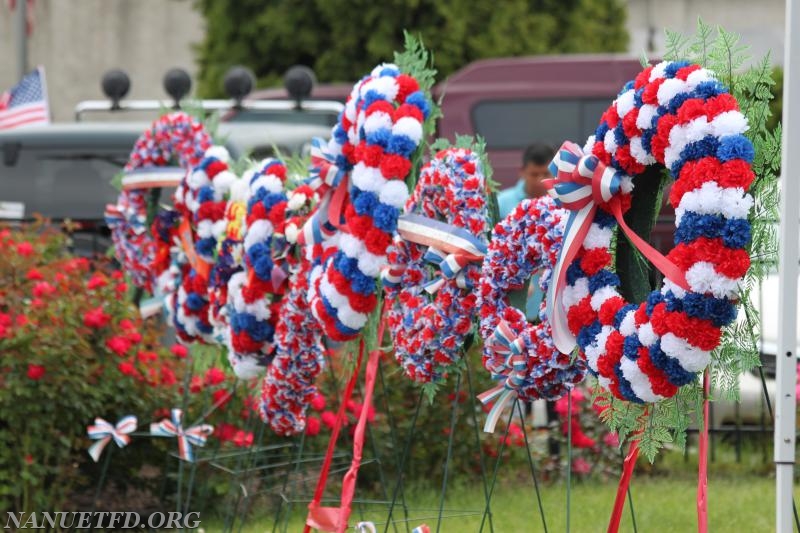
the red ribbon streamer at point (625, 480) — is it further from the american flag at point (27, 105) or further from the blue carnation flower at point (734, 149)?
the american flag at point (27, 105)

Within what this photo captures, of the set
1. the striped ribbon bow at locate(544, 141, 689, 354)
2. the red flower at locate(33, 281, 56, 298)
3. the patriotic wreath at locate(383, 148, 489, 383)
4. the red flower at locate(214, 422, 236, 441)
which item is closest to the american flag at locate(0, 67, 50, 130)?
the red flower at locate(33, 281, 56, 298)

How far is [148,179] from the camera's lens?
21.2 ft

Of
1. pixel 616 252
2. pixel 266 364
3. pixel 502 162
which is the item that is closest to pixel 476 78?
pixel 502 162

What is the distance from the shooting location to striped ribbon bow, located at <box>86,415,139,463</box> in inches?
240

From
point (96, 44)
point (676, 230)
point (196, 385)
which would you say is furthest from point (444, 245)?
point (96, 44)

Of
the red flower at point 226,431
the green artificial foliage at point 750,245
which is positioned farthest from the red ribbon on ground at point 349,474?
the red flower at point 226,431

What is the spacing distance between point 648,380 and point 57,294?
3719 millimetres

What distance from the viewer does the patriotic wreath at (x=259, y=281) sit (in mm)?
5344

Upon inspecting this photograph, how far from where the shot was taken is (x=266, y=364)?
5.45 meters

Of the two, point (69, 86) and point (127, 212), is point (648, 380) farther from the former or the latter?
point (69, 86)

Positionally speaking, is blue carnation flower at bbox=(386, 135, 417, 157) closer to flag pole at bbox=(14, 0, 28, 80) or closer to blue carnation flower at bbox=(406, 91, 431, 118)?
blue carnation flower at bbox=(406, 91, 431, 118)

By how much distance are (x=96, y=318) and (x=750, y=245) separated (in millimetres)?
3644

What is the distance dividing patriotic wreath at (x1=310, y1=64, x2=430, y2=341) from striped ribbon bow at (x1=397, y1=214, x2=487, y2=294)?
0.42ft

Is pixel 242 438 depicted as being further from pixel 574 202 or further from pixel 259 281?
pixel 574 202
